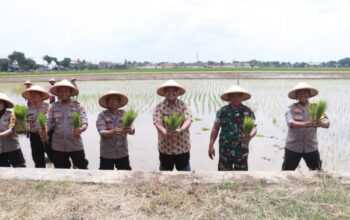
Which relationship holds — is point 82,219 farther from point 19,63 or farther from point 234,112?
point 19,63

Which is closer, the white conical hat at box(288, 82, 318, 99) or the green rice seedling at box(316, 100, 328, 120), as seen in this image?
the green rice seedling at box(316, 100, 328, 120)

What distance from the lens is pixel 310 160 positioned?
408cm

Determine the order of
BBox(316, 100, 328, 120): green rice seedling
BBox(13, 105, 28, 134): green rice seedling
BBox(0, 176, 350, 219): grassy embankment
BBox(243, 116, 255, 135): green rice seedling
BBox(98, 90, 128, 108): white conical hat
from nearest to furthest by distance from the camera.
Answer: BBox(0, 176, 350, 219): grassy embankment → BBox(243, 116, 255, 135): green rice seedling → BBox(316, 100, 328, 120): green rice seedling → BBox(98, 90, 128, 108): white conical hat → BBox(13, 105, 28, 134): green rice seedling

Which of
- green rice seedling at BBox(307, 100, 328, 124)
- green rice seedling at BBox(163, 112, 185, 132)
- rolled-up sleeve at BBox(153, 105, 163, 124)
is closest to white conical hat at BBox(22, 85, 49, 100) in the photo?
rolled-up sleeve at BBox(153, 105, 163, 124)

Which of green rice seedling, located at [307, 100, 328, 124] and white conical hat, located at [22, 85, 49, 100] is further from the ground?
white conical hat, located at [22, 85, 49, 100]

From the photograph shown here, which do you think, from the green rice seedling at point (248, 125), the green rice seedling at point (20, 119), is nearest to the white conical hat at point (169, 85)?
the green rice seedling at point (248, 125)

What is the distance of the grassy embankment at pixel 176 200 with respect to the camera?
100 inches

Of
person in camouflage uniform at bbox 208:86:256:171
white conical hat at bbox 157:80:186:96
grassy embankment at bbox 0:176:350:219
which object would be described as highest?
white conical hat at bbox 157:80:186:96

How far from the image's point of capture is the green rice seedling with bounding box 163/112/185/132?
373cm

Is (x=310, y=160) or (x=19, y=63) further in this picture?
(x=19, y=63)

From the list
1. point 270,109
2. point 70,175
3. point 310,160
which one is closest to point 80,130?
point 70,175

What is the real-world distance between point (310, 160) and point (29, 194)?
3006mm

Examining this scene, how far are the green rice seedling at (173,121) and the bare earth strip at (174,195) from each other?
2.16ft

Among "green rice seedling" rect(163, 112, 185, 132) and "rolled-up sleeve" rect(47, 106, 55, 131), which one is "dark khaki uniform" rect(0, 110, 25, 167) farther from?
"green rice seedling" rect(163, 112, 185, 132)
